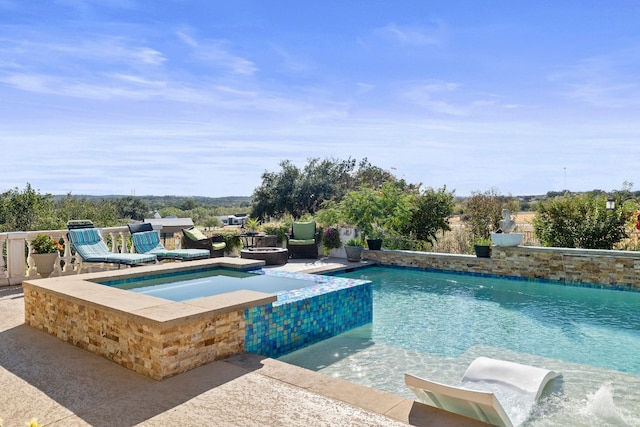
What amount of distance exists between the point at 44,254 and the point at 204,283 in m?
2.98

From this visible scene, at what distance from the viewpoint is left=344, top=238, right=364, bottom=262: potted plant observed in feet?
36.9

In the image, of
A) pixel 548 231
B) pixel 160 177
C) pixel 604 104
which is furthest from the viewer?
pixel 160 177

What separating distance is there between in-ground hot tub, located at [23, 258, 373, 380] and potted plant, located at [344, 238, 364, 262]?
16.7 feet

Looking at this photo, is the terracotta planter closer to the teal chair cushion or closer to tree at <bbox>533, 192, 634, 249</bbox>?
the teal chair cushion

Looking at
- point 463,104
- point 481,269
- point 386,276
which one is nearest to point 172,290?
point 386,276

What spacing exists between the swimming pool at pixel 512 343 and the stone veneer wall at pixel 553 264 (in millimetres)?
400

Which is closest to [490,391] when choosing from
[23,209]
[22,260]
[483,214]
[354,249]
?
[22,260]

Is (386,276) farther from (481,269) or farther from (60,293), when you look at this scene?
(60,293)

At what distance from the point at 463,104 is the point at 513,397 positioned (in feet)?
34.0

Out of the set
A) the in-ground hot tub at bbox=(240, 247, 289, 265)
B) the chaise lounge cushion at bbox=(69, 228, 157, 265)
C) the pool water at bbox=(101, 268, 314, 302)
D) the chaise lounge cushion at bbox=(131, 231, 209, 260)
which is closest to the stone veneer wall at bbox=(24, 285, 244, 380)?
the pool water at bbox=(101, 268, 314, 302)

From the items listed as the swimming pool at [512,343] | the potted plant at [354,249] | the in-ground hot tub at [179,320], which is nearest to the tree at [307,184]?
the potted plant at [354,249]

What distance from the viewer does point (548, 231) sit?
10.9 metres

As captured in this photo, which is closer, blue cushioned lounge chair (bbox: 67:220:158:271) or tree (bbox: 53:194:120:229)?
blue cushioned lounge chair (bbox: 67:220:158:271)

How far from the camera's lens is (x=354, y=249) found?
11234 mm
